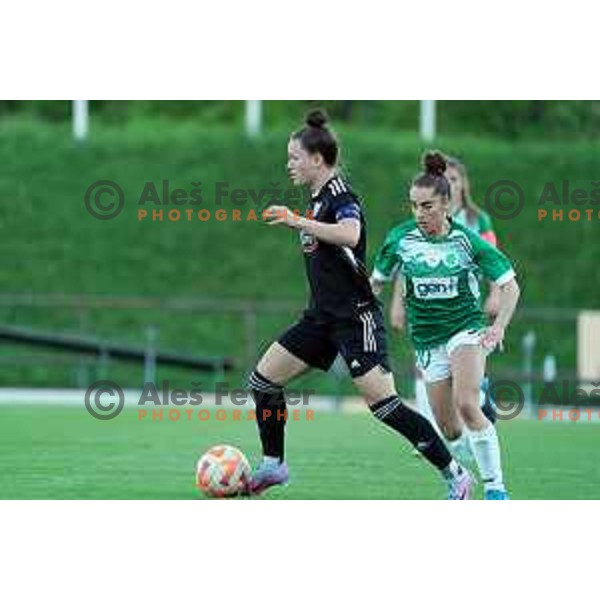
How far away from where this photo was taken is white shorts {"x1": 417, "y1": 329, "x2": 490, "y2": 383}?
349 inches

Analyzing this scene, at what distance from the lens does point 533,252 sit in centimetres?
2673

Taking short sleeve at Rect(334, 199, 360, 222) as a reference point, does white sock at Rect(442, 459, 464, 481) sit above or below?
below

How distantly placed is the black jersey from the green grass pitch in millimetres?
1040

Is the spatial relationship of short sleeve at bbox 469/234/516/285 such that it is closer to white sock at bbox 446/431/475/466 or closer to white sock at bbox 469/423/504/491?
white sock at bbox 469/423/504/491

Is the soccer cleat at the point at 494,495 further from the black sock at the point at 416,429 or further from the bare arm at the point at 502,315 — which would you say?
the bare arm at the point at 502,315

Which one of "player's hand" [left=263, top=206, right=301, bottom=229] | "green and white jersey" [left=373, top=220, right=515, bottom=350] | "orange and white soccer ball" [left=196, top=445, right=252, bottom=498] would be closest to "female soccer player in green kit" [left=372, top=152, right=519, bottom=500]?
"green and white jersey" [left=373, top=220, right=515, bottom=350]

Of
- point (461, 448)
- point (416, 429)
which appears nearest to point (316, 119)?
point (416, 429)

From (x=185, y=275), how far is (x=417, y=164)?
Result: 4.19m

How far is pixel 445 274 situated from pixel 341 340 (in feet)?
2.26

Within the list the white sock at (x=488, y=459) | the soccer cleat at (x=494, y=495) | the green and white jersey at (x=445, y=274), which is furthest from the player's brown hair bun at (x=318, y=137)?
the soccer cleat at (x=494, y=495)

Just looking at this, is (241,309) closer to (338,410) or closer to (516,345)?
(338,410)

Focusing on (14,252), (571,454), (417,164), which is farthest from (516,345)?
(571,454)

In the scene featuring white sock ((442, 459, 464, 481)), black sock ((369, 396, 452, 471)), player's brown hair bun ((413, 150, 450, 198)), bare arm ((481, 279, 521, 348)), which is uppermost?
player's brown hair bun ((413, 150, 450, 198))

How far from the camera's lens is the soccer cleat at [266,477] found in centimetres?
895
